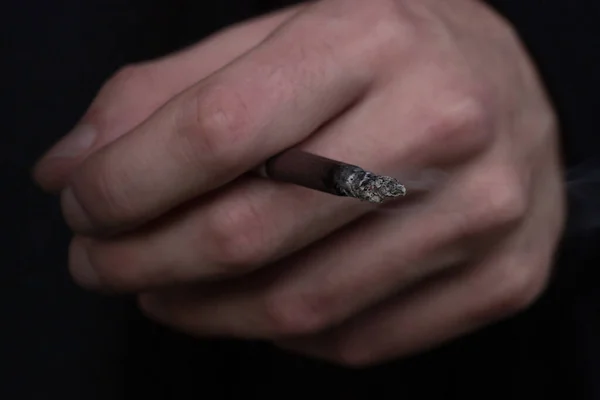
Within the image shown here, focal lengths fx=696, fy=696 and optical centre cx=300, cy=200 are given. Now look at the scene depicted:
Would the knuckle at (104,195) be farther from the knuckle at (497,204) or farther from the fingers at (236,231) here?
the knuckle at (497,204)

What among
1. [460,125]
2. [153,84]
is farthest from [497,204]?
[153,84]

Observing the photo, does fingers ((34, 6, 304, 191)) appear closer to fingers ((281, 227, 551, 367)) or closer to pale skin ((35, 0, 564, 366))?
pale skin ((35, 0, 564, 366))

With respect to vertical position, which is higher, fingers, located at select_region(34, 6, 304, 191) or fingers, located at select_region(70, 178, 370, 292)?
fingers, located at select_region(34, 6, 304, 191)

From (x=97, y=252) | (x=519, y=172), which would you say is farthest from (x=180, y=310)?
(x=519, y=172)

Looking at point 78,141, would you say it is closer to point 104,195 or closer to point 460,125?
point 104,195

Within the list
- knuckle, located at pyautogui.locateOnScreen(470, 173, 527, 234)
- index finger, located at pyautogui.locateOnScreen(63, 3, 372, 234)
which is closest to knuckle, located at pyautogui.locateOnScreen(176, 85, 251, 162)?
index finger, located at pyautogui.locateOnScreen(63, 3, 372, 234)

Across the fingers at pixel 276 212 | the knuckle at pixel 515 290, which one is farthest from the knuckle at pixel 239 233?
the knuckle at pixel 515 290
